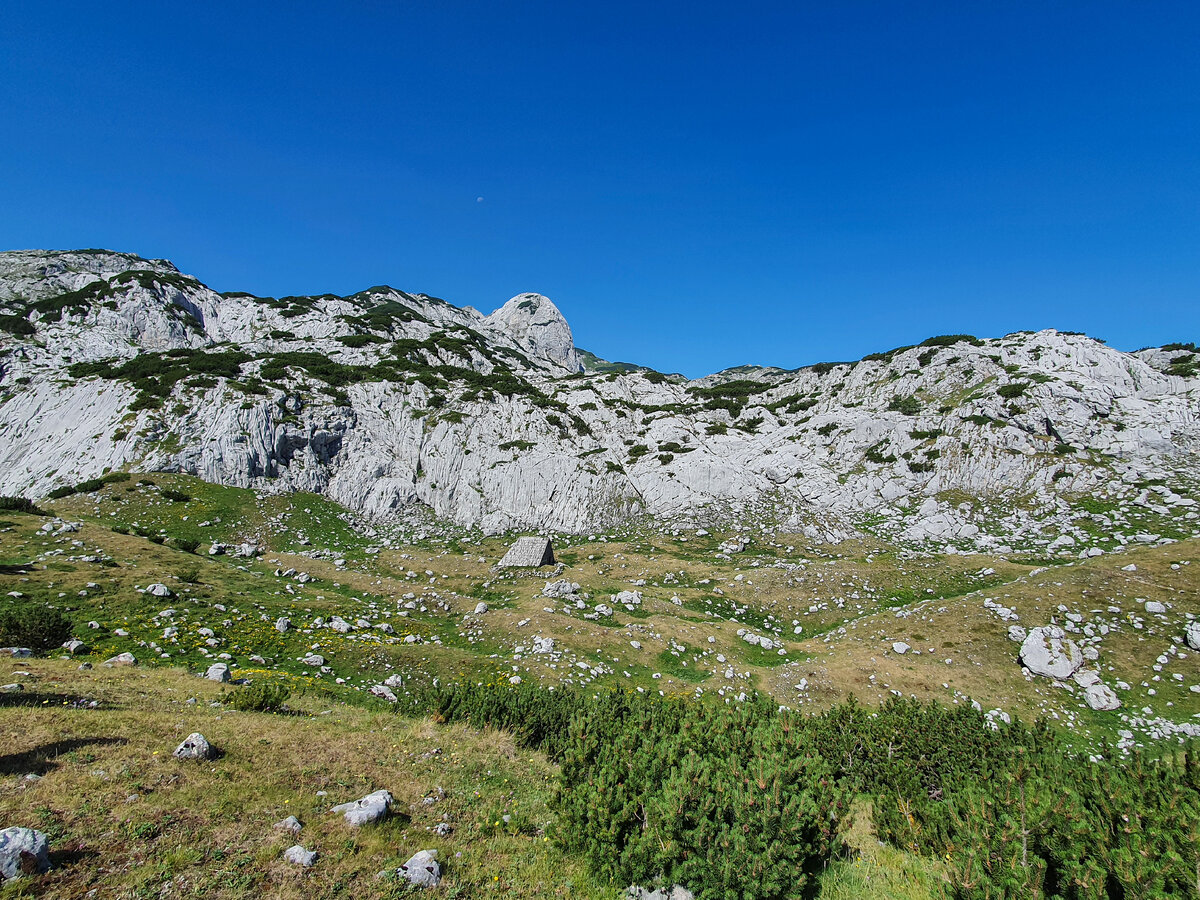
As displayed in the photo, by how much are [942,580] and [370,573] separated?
35.5 metres

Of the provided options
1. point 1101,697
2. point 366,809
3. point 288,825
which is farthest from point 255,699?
point 1101,697

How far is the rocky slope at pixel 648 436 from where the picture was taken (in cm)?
3753

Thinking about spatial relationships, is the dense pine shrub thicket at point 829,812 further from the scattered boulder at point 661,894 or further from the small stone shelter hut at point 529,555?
the small stone shelter hut at point 529,555

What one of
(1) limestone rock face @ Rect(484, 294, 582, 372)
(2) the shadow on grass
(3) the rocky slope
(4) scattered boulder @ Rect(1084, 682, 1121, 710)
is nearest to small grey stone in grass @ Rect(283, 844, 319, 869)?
(2) the shadow on grass

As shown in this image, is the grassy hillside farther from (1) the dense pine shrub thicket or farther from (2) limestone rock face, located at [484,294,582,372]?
(2) limestone rock face, located at [484,294,582,372]

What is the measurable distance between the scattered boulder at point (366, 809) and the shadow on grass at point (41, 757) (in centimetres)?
422

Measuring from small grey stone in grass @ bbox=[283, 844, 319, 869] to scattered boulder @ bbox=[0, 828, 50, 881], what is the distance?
2377mm

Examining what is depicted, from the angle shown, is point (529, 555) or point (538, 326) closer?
point (529, 555)

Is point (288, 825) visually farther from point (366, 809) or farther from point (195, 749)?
point (195, 749)

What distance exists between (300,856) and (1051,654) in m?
25.8

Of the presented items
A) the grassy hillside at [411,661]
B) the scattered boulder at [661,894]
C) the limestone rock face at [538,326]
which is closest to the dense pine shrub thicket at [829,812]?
the scattered boulder at [661,894]

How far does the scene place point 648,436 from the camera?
55.1 meters

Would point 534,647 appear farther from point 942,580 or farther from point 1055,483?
point 1055,483

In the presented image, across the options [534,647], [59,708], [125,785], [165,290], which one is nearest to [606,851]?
[125,785]
